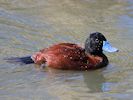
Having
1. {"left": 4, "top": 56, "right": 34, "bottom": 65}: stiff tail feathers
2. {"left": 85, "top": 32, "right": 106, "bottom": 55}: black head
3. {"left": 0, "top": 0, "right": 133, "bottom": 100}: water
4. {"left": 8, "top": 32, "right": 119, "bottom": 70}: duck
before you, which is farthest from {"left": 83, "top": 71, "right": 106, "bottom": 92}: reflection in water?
{"left": 4, "top": 56, "right": 34, "bottom": 65}: stiff tail feathers

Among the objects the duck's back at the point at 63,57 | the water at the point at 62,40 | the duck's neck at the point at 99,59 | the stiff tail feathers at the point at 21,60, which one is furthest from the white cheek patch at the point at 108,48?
the stiff tail feathers at the point at 21,60

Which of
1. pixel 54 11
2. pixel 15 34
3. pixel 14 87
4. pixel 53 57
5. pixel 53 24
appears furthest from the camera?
pixel 54 11

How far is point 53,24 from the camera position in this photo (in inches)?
448

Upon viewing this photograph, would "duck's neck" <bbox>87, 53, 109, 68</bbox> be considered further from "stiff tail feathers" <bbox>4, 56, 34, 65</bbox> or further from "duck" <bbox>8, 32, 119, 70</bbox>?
"stiff tail feathers" <bbox>4, 56, 34, 65</bbox>

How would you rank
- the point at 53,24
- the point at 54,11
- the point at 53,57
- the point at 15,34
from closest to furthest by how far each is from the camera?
the point at 53,57
the point at 15,34
the point at 53,24
the point at 54,11

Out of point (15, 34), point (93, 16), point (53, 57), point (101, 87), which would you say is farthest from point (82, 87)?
point (93, 16)

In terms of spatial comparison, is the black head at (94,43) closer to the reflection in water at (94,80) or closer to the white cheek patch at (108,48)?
the white cheek patch at (108,48)

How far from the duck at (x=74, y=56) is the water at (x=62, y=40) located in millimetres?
110

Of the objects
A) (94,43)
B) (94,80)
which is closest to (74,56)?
(94,43)

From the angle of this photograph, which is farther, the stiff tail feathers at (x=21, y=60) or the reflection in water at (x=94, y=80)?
the stiff tail feathers at (x=21, y=60)

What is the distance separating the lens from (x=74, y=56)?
8922 millimetres

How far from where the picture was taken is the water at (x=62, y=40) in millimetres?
7906

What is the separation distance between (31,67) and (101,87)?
4.53 ft

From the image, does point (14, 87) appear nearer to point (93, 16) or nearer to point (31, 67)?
point (31, 67)
